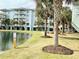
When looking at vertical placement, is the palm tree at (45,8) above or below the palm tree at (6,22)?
above

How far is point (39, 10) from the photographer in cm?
4009

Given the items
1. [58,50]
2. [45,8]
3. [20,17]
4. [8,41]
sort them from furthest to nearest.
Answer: [20,17] < [8,41] < [45,8] < [58,50]

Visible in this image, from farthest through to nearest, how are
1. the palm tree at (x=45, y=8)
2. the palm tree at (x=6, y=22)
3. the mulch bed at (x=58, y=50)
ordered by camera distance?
the palm tree at (x=6, y=22) → the palm tree at (x=45, y=8) → the mulch bed at (x=58, y=50)

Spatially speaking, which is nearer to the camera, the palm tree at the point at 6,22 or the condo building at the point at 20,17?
the palm tree at the point at 6,22

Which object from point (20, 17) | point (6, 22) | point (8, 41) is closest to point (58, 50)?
point (8, 41)

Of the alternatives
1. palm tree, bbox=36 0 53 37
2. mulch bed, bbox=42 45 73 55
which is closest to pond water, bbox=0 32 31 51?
palm tree, bbox=36 0 53 37

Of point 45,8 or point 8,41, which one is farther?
point 8,41

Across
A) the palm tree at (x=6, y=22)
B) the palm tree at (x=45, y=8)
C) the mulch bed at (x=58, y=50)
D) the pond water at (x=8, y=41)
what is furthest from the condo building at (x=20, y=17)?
the mulch bed at (x=58, y=50)

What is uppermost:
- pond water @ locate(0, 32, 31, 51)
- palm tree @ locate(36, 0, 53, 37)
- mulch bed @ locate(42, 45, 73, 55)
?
palm tree @ locate(36, 0, 53, 37)

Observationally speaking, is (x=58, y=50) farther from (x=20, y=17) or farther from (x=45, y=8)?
(x=20, y=17)

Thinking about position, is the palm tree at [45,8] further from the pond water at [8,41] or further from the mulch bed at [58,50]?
the mulch bed at [58,50]

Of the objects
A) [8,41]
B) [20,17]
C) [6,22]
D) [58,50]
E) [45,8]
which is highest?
[45,8]

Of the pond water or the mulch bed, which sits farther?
the pond water

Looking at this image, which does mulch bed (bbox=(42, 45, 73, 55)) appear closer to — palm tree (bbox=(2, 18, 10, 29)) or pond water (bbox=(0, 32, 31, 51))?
pond water (bbox=(0, 32, 31, 51))
